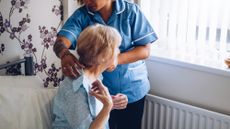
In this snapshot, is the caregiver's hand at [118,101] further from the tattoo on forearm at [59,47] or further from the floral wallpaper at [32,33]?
the floral wallpaper at [32,33]

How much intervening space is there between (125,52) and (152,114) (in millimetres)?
694

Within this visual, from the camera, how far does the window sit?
7.16 feet

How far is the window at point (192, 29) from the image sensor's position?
2184 mm

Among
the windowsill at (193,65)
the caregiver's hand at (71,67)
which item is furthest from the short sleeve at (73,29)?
the windowsill at (193,65)

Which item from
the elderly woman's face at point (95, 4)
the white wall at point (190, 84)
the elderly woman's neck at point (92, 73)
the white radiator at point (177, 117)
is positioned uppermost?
the elderly woman's face at point (95, 4)

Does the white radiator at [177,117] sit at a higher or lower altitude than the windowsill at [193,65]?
lower

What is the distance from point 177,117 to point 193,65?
35 cm

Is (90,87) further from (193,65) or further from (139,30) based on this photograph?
(193,65)

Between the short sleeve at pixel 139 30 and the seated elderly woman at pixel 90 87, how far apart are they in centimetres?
41

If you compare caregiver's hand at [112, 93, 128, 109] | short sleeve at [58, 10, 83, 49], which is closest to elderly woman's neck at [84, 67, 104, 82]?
caregiver's hand at [112, 93, 128, 109]

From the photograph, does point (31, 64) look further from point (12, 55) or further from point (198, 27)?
point (198, 27)

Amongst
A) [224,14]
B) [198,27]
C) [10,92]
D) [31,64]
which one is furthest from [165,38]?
[10,92]

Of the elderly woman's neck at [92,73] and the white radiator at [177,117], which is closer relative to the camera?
the elderly woman's neck at [92,73]

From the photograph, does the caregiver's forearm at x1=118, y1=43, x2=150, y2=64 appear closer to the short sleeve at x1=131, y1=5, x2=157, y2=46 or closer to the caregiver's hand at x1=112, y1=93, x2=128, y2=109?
the short sleeve at x1=131, y1=5, x2=157, y2=46
